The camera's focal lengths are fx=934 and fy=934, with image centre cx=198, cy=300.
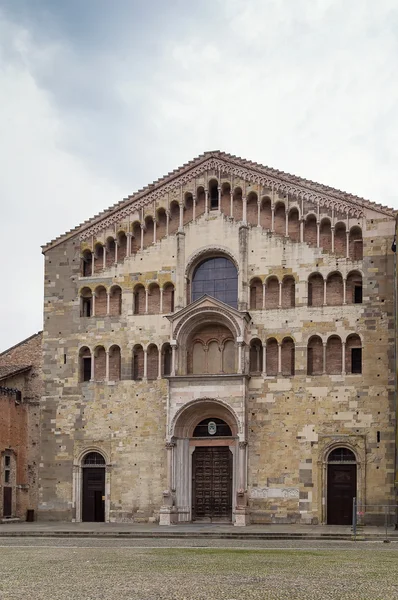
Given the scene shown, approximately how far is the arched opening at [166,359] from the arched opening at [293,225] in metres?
8.01

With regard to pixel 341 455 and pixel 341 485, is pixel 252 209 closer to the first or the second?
pixel 341 455

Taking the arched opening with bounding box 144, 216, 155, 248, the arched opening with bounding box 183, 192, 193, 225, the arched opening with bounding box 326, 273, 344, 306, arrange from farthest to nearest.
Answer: the arched opening with bounding box 144, 216, 155, 248 < the arched opening with bounding box 183, 192, 193, 225 < the arched opening with bounding box 326, 273, 344, 306

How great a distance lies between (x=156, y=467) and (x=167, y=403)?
314 centimetres

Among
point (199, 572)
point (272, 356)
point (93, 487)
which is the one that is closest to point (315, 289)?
point (272, 356)

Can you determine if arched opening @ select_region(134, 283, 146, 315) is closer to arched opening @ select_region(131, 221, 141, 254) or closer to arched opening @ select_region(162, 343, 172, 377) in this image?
arched opening @ select_region(131, 221, 141, 254)

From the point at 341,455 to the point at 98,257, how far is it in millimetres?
15897

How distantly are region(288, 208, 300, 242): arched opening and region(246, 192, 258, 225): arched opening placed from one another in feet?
5.62

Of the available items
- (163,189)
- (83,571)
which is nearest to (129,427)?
(163,189)

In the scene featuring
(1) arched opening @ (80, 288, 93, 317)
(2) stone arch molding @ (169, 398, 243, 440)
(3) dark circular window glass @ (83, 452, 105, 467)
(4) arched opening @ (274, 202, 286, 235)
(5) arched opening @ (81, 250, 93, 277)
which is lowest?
(3) dark circular window glass @ (83, 452, 105, 467)

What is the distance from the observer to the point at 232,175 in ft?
151

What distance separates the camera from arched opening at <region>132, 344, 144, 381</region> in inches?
1813

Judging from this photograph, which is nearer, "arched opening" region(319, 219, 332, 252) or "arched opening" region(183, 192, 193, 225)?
"arched opening" region(319, 219, 332, 252)

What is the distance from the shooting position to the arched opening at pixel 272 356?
43875 mm

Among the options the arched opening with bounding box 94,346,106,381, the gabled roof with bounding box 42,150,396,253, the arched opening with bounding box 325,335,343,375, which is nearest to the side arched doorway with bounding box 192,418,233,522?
the arched opening with bounding box 94,346,106,381
